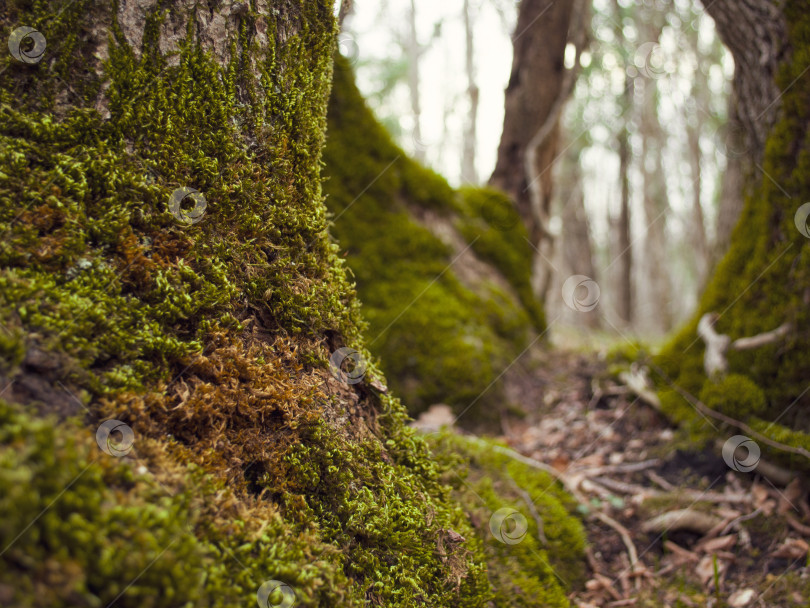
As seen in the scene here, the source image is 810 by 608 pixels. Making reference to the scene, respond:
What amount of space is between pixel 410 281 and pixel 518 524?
2.46 m

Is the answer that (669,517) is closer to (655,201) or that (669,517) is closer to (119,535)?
(119,535)

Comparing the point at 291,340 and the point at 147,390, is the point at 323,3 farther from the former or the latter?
the point at 147,390

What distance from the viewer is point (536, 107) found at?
6.12m

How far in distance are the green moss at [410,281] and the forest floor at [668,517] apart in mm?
661

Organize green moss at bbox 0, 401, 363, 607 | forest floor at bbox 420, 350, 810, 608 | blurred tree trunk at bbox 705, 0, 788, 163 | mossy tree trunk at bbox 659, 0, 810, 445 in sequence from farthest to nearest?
1. blurred tree trunk at bbox 705, 0, 788, 163
2. mossy tree trunk at bbox 659, 0, 810, 445
3. forest floor at bbox 420, 350, 810, 608
4. green moss at bbox 0, 401, 363, 607

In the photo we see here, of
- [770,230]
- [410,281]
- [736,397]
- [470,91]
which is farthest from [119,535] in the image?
[470,91]

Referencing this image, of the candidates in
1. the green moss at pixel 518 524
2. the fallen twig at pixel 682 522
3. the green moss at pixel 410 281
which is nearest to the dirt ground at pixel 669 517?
the fallen twig at pixel 682 522

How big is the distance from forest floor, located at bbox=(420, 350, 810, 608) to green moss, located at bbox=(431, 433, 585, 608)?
0.14m

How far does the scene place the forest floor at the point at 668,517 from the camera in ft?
7.53

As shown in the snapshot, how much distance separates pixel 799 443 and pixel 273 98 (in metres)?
3.01

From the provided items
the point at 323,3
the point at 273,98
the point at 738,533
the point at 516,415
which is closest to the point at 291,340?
the point at 273,98

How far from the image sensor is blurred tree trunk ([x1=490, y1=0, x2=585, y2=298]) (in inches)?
236

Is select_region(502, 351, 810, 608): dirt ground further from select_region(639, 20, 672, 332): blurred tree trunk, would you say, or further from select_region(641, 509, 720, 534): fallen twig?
select_region(639, 20, 672, 332): blurred tree trunk

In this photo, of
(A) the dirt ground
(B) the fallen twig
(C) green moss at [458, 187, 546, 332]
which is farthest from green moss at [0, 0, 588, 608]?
(C) green moss at [458, 187, 546, 332]
